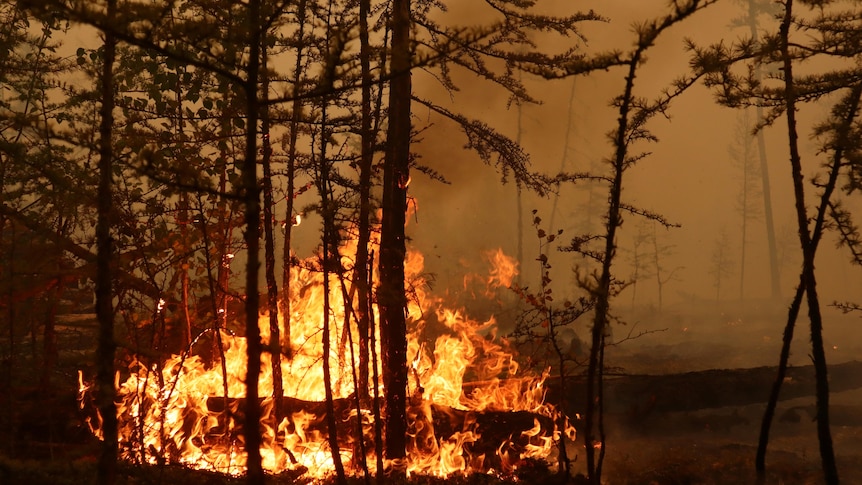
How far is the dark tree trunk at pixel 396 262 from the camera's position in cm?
841

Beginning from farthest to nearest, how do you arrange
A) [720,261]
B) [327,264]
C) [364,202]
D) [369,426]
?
1. [720,261]
2. [369,426]
3. [364,202]
4. [327,264]

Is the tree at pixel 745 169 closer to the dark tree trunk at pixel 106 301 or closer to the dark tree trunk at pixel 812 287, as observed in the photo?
the dark tree trunk at pixel 812 287

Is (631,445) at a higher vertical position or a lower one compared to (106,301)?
lower

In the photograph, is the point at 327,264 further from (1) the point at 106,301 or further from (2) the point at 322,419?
(2) the point at 322,419

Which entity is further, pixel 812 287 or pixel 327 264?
pixel 812 287

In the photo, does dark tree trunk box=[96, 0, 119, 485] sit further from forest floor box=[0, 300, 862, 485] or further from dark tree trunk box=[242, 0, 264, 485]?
dark tree trunk box=[242, 0, 264, 485]

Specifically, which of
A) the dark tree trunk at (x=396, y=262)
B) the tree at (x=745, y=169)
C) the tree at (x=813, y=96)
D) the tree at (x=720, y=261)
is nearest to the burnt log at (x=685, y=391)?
the tree at (x=813, y=96)

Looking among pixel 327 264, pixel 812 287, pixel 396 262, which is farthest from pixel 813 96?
pixel 327 264

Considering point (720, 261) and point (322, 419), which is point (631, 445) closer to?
point (322, 419)

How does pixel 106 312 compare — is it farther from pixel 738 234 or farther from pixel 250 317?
pixel 738 234

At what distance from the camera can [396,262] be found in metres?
8.47

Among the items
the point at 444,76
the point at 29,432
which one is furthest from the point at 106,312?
the point at 444,76

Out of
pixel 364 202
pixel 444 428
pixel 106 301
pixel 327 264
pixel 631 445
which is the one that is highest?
pixel 364 202

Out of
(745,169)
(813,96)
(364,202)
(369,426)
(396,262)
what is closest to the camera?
(364,202)
